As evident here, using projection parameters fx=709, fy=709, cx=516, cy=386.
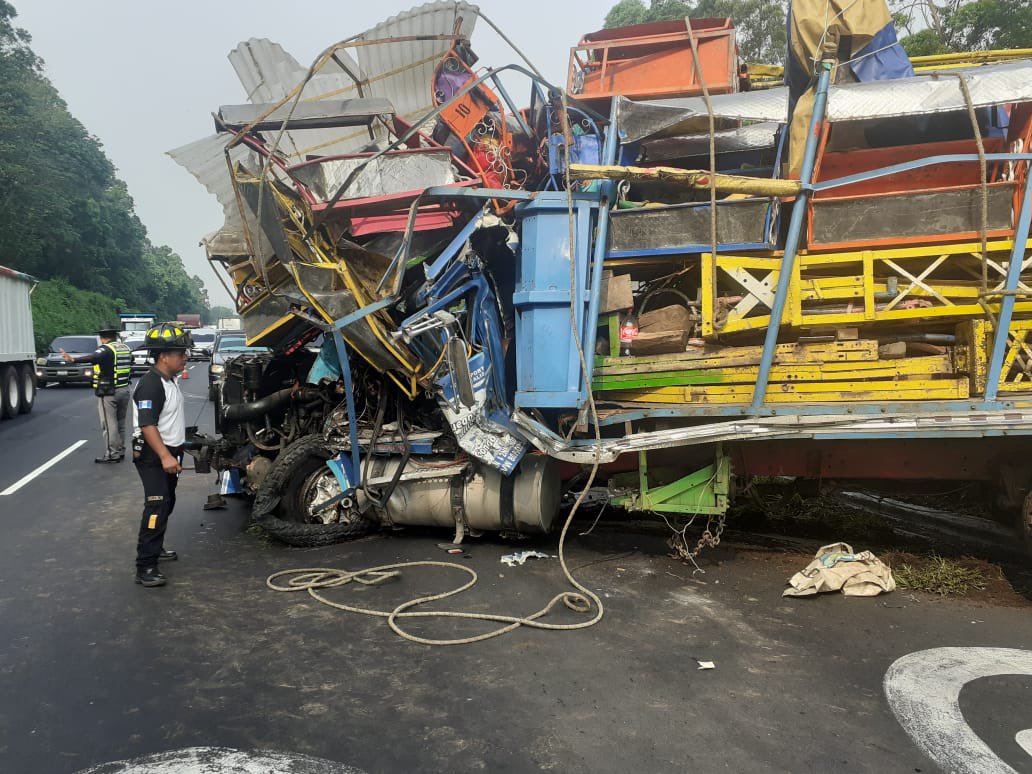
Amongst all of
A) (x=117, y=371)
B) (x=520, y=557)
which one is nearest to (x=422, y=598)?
(x=520, y=557)

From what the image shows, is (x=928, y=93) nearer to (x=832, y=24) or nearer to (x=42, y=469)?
(x=832, y=24)

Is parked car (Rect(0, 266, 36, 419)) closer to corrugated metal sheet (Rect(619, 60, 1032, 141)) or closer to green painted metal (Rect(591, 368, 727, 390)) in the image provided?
green painted metal (Rect(591, 368, 727, 390))

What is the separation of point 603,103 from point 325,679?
505 cm

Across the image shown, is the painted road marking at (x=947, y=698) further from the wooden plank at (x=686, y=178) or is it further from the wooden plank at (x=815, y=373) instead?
the wooden plank at (x=686, y=178)

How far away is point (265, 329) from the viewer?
6180mm

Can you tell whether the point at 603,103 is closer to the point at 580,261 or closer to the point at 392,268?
the point at 580,261

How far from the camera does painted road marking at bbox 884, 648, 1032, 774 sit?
286 cm

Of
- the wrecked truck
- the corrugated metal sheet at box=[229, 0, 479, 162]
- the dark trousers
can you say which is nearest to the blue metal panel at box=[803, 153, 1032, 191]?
the wrecked truck

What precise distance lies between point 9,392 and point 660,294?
542 inches

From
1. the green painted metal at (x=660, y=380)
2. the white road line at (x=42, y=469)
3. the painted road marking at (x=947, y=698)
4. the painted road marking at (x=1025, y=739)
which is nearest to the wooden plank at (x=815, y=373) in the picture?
the green painted metal at (x=660, y=380)

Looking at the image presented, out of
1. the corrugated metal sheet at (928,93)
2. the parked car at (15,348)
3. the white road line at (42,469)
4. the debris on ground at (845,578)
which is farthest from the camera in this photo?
the parked car at (15,348)

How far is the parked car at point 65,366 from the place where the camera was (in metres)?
20.3

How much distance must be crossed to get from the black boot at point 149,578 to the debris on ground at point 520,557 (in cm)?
238

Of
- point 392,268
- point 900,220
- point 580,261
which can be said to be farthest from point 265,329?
point 900,220
